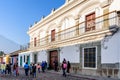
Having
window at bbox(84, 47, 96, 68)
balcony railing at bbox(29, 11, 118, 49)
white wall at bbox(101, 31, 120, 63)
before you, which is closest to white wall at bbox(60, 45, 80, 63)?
balcony railing at bbox(29, 11, 118, 49)

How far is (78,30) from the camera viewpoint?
75.6 ft

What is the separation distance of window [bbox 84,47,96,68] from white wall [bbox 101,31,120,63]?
4.89 feet

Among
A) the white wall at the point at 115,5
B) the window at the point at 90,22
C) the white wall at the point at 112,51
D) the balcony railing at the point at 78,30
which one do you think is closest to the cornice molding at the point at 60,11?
the window at the point at 90,22

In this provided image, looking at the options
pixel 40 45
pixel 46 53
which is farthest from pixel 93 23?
pixel 40 45

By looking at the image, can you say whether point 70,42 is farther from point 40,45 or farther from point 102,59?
point 40,45

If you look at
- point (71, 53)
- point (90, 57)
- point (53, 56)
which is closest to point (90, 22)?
point (90, 57)

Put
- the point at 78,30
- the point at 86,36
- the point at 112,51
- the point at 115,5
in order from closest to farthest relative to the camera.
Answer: the point at 112,51 < the point at 115,5 < the point at 86,36 < the point at 78,30

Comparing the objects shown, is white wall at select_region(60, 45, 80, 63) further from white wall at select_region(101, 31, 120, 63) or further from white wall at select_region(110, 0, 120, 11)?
white wall at select_region(110, 0, 120, 11)

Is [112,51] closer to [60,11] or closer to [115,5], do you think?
[115,5]

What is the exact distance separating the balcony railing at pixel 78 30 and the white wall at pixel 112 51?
119 centimetres

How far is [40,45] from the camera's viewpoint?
110ft

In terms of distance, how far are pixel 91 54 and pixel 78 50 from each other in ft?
7.36

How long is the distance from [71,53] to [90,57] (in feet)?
11.4

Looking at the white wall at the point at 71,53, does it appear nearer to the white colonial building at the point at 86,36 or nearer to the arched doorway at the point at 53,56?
the white colonial building at the point at 86,36
